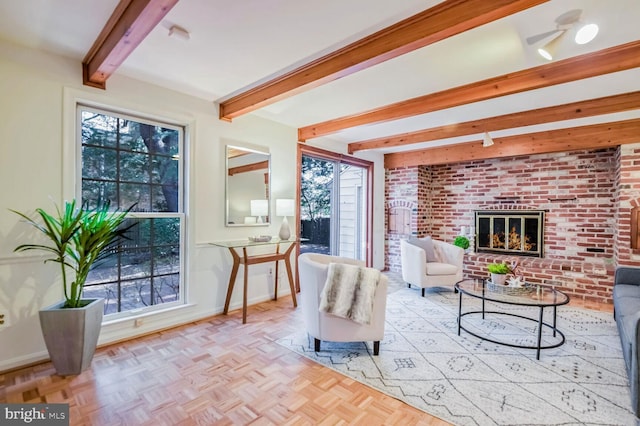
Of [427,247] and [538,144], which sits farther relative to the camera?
[427,247]

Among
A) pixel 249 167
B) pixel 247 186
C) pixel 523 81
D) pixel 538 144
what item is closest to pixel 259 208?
pixel 247 186

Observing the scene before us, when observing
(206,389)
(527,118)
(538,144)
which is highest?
(527,118)

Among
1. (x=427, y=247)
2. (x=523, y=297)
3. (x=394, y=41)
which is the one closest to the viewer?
(x=394, y=41)

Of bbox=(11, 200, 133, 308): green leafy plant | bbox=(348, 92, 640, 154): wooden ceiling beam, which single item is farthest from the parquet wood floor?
bbox=(348, 92, 640, 154): wooden ceiling beam

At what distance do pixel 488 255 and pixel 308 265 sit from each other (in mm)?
3962

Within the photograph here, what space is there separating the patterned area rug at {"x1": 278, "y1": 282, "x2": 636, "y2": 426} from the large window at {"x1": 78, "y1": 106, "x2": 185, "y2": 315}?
1493mm

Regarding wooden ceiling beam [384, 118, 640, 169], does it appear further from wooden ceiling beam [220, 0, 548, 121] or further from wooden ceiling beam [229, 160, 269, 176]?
wooden ceiling beam [220, 0, 548, 121]

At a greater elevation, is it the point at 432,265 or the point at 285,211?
the point at 285,211

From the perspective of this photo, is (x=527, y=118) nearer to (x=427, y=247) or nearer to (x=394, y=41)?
(x=427, y=247)

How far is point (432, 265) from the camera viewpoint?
4426mm

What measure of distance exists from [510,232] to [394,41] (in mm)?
4408

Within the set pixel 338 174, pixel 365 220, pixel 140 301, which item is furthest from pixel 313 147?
pixel 140 301

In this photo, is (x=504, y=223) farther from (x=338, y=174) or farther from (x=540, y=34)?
(x=540, y=34)

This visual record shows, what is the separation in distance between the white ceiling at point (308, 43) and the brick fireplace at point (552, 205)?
74.1 inches
